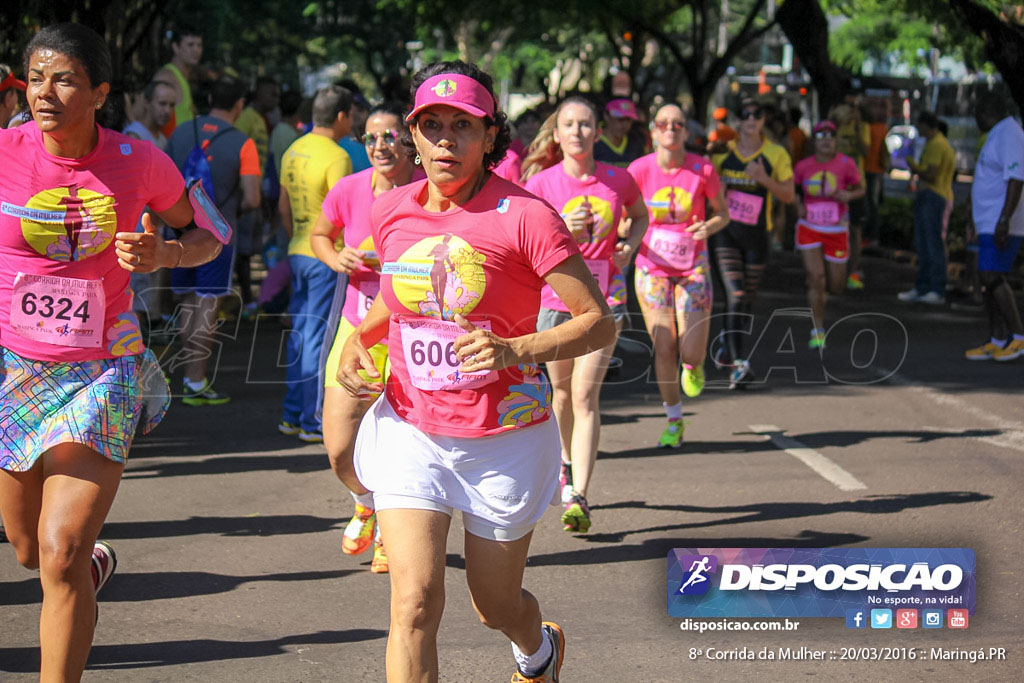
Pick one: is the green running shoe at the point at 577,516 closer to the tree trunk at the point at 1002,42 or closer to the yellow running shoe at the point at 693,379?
the yellow running shoe at the point at 693,379

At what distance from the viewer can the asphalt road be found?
4.83 meters

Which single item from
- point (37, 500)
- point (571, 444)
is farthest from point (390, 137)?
point (37, 500)

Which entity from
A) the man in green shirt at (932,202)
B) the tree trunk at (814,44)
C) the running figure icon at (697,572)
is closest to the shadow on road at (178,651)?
the running figure icon at (697,572)

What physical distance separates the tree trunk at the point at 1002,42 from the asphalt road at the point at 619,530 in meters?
4.86

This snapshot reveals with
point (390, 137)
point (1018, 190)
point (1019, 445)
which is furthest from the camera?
point (1018, 190)

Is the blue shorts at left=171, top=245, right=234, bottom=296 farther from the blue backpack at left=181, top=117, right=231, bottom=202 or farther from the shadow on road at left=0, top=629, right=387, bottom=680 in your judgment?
the shadow on road at left=0, top=629, right=387, bottom=680

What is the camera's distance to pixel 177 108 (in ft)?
40.5

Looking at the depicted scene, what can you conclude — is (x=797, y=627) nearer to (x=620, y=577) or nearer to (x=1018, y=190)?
(x=620, y=577)

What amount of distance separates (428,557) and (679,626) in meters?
1.78

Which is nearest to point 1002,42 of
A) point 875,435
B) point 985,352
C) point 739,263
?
point 985,352

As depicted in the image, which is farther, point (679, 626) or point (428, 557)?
point (679, 626)

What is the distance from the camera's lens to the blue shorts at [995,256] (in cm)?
1125

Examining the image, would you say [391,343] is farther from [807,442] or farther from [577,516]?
[807,442]

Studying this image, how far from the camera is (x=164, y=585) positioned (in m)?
5.71
